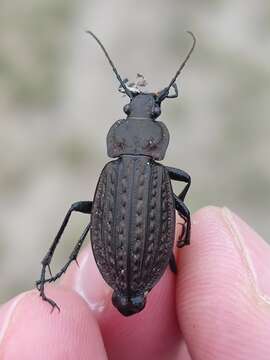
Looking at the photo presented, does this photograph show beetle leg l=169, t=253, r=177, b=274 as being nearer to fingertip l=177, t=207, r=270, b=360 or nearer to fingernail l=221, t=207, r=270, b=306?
fingertip l=177, t=207, r=270, b=360

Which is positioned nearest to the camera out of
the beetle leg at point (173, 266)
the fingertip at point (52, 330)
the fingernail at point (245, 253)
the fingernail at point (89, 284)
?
the fingertip at point (52, 330)

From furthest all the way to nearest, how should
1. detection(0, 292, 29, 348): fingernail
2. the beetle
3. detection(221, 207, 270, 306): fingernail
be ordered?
detection(221, 207, 270, 306): fingernail
detection(0, 292, 29, 348): fingernail
the beetle

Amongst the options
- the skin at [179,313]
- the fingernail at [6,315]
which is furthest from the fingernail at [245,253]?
the fingernail at [6,315]

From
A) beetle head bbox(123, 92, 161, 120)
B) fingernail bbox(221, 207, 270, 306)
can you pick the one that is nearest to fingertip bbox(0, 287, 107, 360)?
fingernail bbox(221, 207, 270, 306)

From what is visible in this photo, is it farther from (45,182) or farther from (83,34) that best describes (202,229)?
(83,34)

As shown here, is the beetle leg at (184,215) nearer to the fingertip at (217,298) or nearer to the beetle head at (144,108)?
the fingertip at (217,298)

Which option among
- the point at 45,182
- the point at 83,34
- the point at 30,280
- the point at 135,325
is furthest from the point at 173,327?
the point at 83,34
